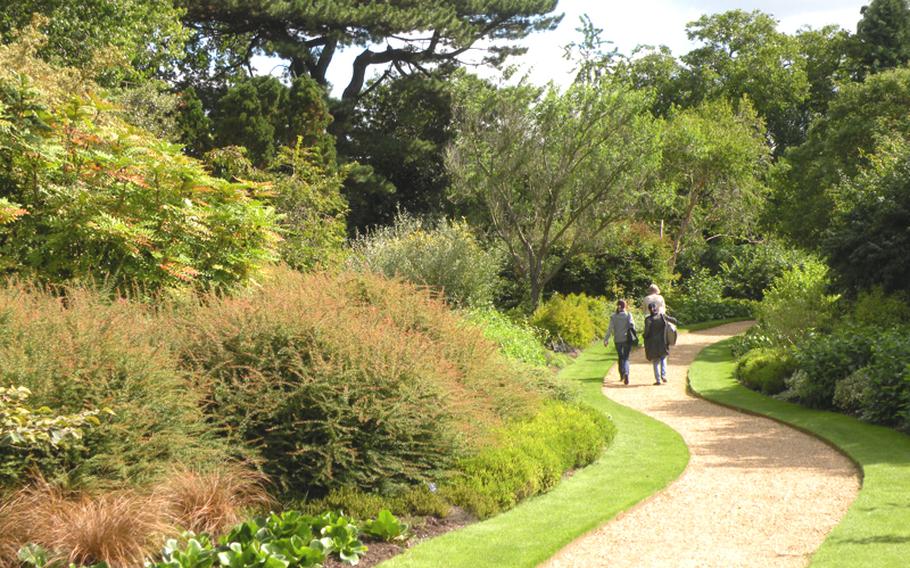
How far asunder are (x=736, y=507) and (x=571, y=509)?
1544mm

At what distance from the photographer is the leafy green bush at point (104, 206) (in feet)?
31.8

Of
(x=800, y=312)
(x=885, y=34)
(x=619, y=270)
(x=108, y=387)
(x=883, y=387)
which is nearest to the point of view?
(x=108, y=387)

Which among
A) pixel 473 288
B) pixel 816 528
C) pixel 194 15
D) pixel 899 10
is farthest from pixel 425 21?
pixel 816 528

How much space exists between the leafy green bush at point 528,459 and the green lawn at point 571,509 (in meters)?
0.13

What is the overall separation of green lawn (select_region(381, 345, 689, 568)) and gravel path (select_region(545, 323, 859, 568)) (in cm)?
15

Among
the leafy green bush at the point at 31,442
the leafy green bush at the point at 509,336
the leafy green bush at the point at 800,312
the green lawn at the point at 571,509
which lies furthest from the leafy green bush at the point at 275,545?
the leafy green bush at the point at 800,312

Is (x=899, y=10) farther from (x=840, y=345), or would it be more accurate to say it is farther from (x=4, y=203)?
(x=4, y=203)

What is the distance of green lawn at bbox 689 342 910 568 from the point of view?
6440mm

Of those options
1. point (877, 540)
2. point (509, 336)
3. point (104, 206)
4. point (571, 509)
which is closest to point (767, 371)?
point (509, 336)

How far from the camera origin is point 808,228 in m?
27.7

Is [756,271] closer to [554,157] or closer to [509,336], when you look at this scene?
[554,157]

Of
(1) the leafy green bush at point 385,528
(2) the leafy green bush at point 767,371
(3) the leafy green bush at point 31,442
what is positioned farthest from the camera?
(2) the leafy green bush at point 767,371

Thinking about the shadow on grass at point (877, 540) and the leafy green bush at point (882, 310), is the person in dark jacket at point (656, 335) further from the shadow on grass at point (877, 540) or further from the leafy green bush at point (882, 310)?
the shadow on grass at point (877, 540)

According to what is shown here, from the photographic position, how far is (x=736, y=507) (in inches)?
321
